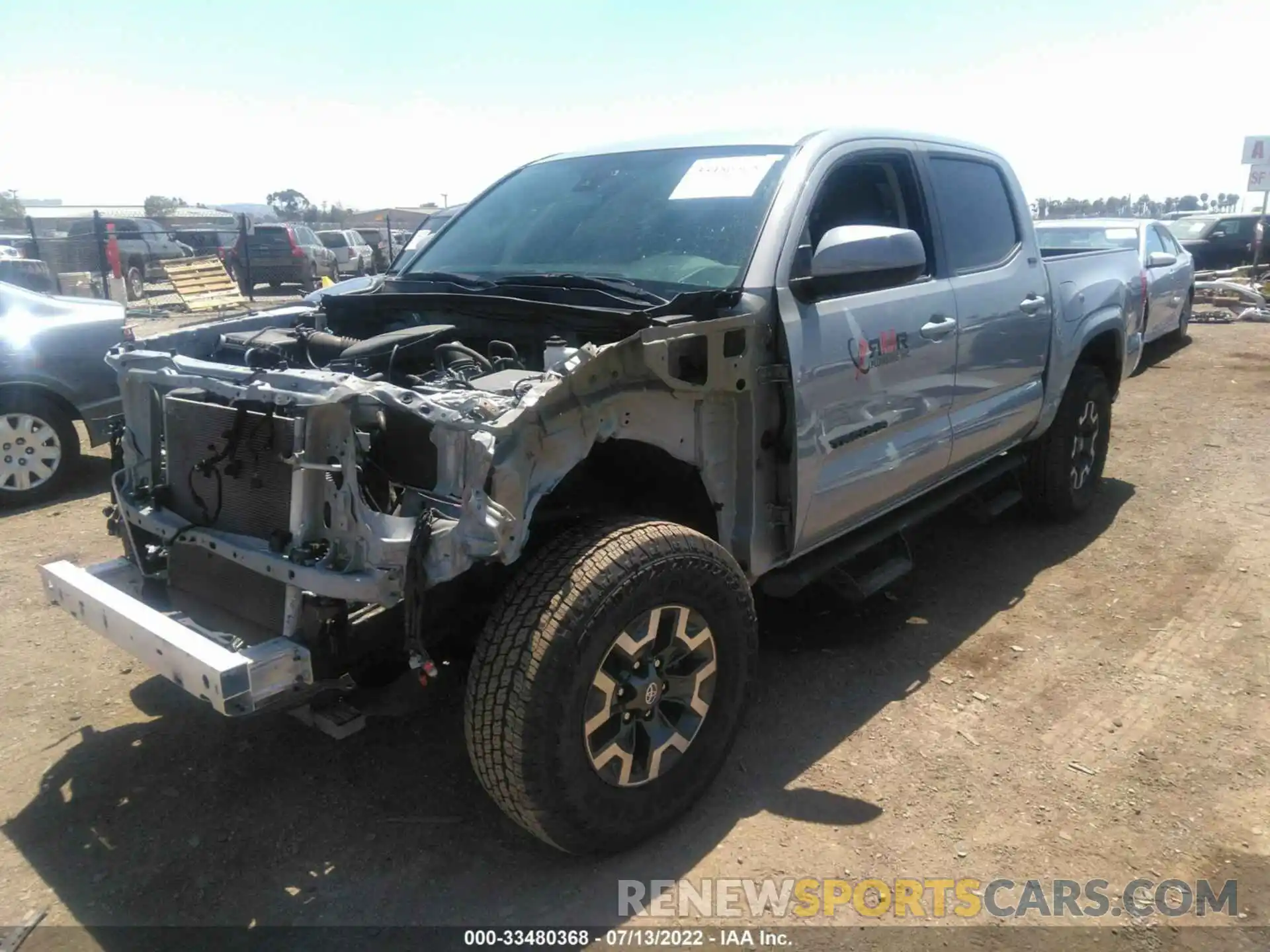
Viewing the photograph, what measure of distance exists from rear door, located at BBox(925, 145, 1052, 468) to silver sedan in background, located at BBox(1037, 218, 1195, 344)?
613 cm

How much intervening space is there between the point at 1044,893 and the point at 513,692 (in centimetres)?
158

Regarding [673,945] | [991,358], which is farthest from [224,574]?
[991,358]

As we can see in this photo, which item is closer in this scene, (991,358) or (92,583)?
(92,583)

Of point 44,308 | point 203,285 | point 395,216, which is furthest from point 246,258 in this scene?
point 395,216

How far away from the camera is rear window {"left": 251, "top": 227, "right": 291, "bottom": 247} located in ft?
71.9

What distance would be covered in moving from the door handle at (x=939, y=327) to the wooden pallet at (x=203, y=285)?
729 inches

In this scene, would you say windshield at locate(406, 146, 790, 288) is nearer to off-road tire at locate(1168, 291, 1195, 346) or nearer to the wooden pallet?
off-road tire at locate(1168, 291, 1195, 346)

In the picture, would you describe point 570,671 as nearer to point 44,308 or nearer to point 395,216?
point 44,308

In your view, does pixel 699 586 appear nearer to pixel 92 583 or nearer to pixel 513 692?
pixel 513 692

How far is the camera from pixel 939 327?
3.82 m

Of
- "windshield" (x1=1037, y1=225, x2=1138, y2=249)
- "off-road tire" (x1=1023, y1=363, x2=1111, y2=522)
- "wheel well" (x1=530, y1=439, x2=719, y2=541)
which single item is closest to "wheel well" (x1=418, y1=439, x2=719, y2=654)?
"wheel well" (x1=530, y1=439, x2=719, y2=541)

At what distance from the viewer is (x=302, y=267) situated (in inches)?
868

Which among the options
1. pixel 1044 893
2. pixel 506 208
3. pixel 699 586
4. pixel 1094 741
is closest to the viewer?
pixel 1044 893

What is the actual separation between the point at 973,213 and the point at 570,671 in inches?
121
